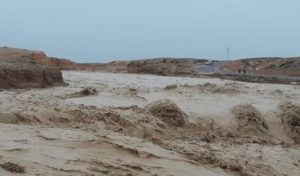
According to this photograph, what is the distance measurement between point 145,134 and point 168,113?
143 centimetres

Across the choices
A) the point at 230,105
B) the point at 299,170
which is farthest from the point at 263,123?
the point at 299,170

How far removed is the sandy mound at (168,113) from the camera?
10.6m

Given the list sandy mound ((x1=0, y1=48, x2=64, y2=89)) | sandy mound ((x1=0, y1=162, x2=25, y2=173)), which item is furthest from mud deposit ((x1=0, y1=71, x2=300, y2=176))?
sandy mound ((x1=0, y1=48, x2=64, y2=89))

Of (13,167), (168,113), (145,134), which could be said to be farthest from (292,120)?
(13,167)

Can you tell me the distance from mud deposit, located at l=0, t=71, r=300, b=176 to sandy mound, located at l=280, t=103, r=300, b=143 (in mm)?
20

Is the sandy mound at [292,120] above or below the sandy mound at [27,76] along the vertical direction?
below

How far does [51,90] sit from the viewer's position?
14.4 meters

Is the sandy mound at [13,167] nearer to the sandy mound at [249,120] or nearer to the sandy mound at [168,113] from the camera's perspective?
the sandy mound at [168,113]

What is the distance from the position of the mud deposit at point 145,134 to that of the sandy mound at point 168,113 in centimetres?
2

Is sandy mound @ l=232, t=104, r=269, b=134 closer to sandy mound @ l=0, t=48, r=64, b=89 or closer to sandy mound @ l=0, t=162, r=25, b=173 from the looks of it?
sandy mound @ l=0, t=48, r=64, b=89

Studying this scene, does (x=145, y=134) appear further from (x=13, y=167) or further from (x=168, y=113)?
(x=13, y=167)

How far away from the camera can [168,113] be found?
10805mm

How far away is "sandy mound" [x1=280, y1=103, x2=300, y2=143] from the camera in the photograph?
11.9 metres

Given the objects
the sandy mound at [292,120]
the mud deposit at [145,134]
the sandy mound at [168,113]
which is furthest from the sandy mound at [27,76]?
the sandy mound at [292,120]
